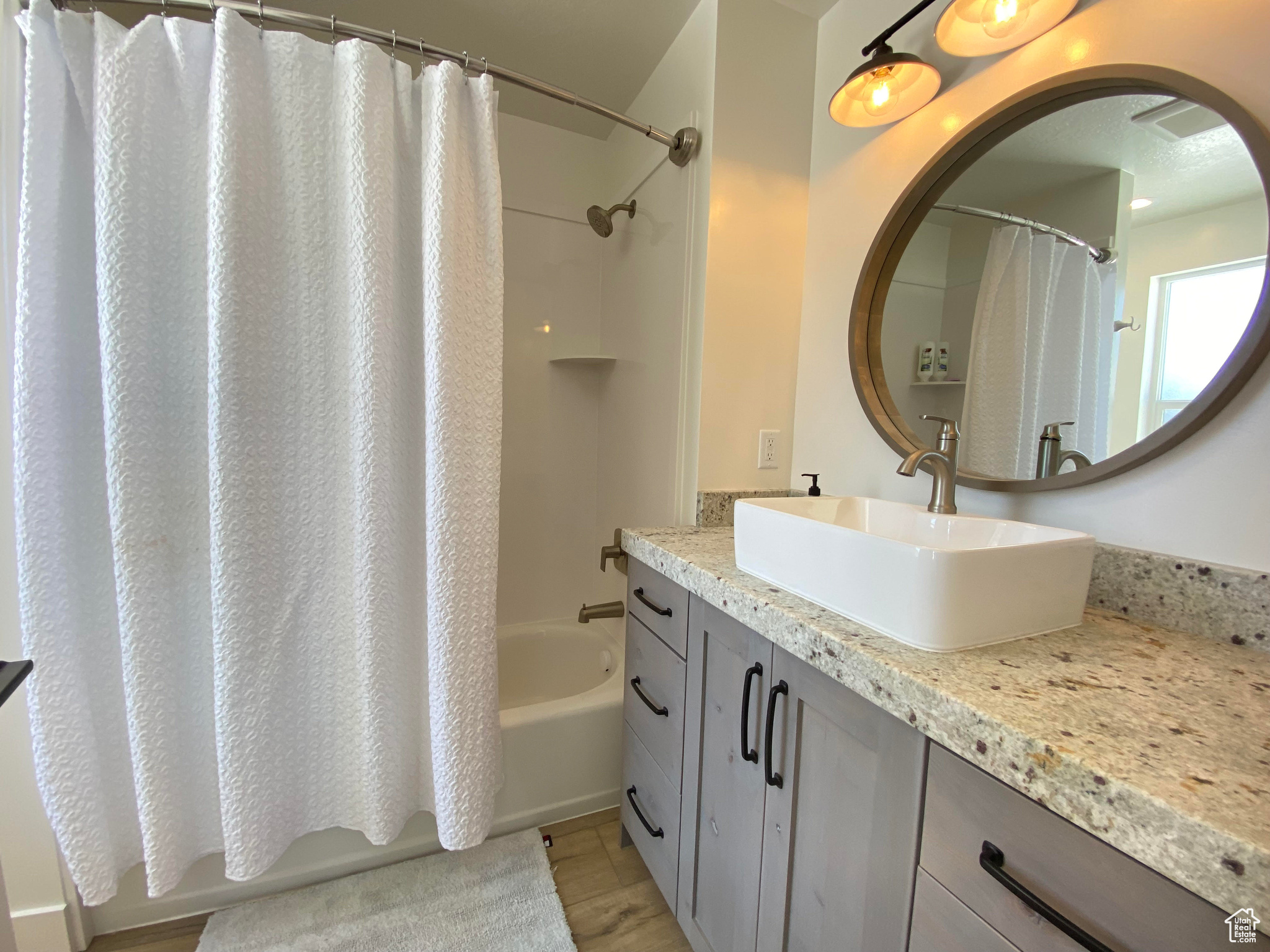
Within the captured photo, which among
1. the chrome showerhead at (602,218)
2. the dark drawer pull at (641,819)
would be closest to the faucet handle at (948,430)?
the dark drawer pull at (641,819)

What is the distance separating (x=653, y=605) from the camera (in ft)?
3.74

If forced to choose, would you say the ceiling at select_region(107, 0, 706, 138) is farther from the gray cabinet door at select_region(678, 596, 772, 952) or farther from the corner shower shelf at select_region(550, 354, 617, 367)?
the gray cabinet door at select_region(678, 596, 772, 952)

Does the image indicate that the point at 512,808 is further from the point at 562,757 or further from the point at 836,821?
the point at 836,821

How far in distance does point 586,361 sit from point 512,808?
152 cm

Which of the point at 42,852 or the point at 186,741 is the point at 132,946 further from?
the point at 186,741

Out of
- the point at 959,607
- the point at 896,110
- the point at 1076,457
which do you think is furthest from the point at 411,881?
the point at 896,110

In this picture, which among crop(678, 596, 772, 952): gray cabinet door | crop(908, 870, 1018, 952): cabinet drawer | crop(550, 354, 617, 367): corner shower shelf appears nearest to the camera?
crop(908, 870, 1018, 952): cabinet drawer

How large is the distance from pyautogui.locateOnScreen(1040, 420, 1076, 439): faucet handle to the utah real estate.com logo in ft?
2.42

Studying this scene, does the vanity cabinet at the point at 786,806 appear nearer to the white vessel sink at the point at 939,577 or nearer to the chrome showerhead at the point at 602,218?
the white vessel sink at the point at 939,577

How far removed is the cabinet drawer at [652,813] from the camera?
1.08 metres

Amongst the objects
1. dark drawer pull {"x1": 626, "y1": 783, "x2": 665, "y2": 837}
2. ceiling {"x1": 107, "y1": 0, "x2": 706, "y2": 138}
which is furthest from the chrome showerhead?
dark drawer pull {"x1": 626, "y1": 783, "x2": 665, "y2": 837}

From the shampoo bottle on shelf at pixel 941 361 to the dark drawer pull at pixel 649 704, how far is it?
3.12ft

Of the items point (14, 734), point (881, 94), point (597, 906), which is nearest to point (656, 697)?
point (597, 906)

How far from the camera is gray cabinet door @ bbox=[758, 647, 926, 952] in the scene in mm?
576
